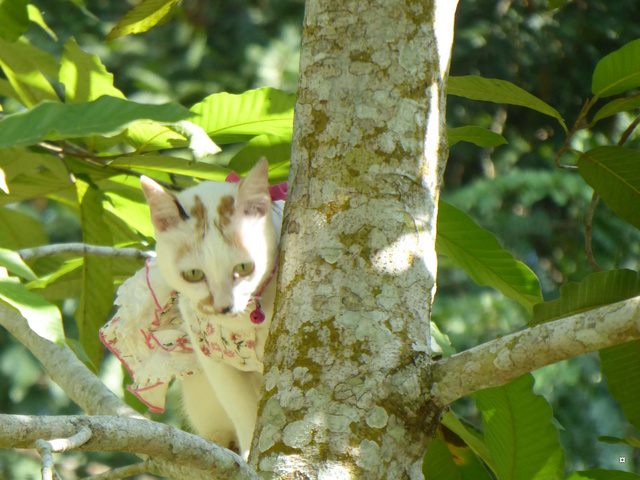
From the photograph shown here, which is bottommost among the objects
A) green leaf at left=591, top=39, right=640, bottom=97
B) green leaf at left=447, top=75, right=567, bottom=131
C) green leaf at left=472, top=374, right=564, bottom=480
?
green leaf at left=472, top=374, right=564, bottom=480

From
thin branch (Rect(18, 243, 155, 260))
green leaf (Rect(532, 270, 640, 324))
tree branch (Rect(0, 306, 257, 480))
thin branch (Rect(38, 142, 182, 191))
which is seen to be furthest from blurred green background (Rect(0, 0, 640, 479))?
tree branch (Rect(0, 306, 257, 480))

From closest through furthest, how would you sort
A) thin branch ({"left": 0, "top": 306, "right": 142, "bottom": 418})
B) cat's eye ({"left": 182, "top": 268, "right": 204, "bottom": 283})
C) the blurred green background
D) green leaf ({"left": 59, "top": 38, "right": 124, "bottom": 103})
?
thin branch ({"left": 0, "top": 306, "right": 142, "bottom": 418}) < cat's eye ({"left": 182, "top": 268, "right": 204, "bottom": 283}) < green leaf ({"left": 59, "top": 38, "right": 124, "bottom": 103}) < the blurred green background

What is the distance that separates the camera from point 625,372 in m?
1.05

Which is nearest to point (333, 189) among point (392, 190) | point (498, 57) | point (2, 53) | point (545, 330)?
point (392, 190)

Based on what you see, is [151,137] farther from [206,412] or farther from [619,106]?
[619,106]

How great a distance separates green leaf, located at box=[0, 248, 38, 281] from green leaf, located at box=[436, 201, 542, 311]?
702mm

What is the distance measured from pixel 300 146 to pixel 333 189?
99 mm

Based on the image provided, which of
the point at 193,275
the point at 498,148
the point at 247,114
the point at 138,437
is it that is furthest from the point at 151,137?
the point at 498,148

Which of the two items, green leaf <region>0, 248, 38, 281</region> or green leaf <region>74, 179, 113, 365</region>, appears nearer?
green leaf <region>0, 248, 38, 281</region>

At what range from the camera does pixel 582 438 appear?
3.29 meters

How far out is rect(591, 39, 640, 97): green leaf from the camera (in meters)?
1.11

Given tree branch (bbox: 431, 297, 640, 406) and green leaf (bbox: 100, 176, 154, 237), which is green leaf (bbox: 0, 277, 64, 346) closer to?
tree branch (bbox: 431, 297, 640, 406)

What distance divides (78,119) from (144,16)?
570 mm

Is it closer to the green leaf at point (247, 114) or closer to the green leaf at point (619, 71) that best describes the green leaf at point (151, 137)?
the green leaf at point (247, 114)
